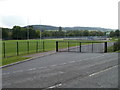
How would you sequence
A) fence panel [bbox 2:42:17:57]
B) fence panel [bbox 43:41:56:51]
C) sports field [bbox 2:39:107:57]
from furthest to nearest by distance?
fence panel [bbox 43:41:56:51], sports field [bbox 2:39:107:57], fence panel [bbox 2:42:17:57]

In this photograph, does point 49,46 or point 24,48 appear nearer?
point 24,48

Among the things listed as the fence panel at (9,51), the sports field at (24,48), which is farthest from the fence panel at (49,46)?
the fence panel at (9,51)

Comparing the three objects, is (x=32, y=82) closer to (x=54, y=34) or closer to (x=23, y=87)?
(x=23, y=87)

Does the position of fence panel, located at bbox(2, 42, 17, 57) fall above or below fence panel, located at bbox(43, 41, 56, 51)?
below

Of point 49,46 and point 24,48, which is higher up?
point 49,46

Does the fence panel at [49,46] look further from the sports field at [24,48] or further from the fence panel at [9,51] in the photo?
the fence panel at [9,51]

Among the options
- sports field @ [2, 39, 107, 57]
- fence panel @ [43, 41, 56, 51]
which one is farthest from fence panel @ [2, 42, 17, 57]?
fence panel @ [43, 41, 56, 51]

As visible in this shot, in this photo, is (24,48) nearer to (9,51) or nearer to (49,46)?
(9,51)

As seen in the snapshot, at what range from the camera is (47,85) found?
660 centimetres

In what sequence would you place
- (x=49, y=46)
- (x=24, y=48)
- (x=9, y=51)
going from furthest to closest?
(x=49, y=46)
(x=24, y=48)
(x=9, y=51)

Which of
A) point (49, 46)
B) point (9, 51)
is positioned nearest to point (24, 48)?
point (9, 51)

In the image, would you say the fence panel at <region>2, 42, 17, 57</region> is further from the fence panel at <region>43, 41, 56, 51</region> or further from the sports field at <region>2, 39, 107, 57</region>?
the fence panel at <region>43, 41, 56, 51</region>

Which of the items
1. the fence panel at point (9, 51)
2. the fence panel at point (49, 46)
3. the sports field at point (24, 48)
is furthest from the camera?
the fence panel at point (49, 46)

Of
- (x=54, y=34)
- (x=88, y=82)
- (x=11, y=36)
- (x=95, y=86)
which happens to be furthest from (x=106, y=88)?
(x=54, y=34)
